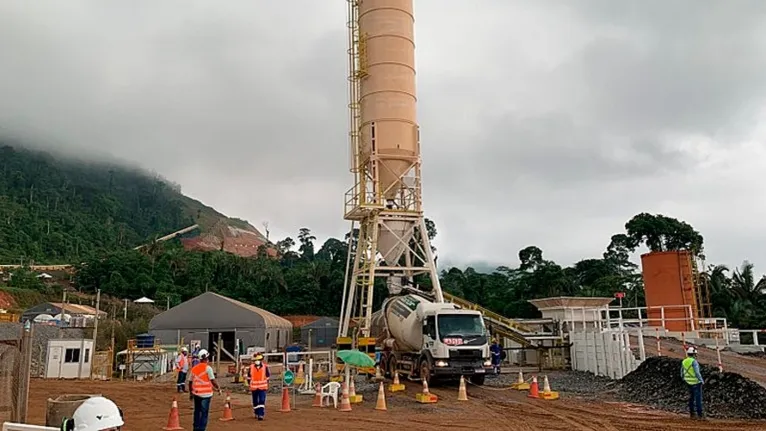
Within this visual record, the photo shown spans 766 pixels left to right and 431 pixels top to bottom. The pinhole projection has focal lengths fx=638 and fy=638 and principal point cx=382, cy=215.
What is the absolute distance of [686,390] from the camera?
16594 millimetres

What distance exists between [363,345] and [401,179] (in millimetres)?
7706

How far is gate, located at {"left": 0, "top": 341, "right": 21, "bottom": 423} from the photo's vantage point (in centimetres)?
775

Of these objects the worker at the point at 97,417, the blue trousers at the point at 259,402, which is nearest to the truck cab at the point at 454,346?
the blue trousers at the point at 259,402

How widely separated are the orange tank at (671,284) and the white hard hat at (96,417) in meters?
31.5

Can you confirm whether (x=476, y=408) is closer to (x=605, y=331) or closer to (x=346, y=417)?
(x=346, y=417)

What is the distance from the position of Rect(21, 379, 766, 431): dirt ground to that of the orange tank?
16.0m

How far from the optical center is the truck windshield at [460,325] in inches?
853

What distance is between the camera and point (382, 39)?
29547mm

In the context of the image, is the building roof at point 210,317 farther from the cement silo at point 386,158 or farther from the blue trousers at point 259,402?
the blue trousers at point 259,402

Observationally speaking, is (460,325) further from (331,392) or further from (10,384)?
(10,384)

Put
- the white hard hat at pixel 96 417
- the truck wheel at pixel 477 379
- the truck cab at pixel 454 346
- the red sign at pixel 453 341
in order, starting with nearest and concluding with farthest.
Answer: the white hard hat at pixel 96 417, the truck cab at pixel 454 346, the red sign at pixel 453 341, the truck wheel at pixel 477 379

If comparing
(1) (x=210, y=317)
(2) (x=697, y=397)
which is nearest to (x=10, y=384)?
(2) (x=697, y=397)

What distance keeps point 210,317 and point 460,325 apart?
90.5 feet

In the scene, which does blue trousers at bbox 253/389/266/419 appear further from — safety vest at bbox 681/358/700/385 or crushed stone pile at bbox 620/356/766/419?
crushed stone pile at bbox 620/356/766/419
